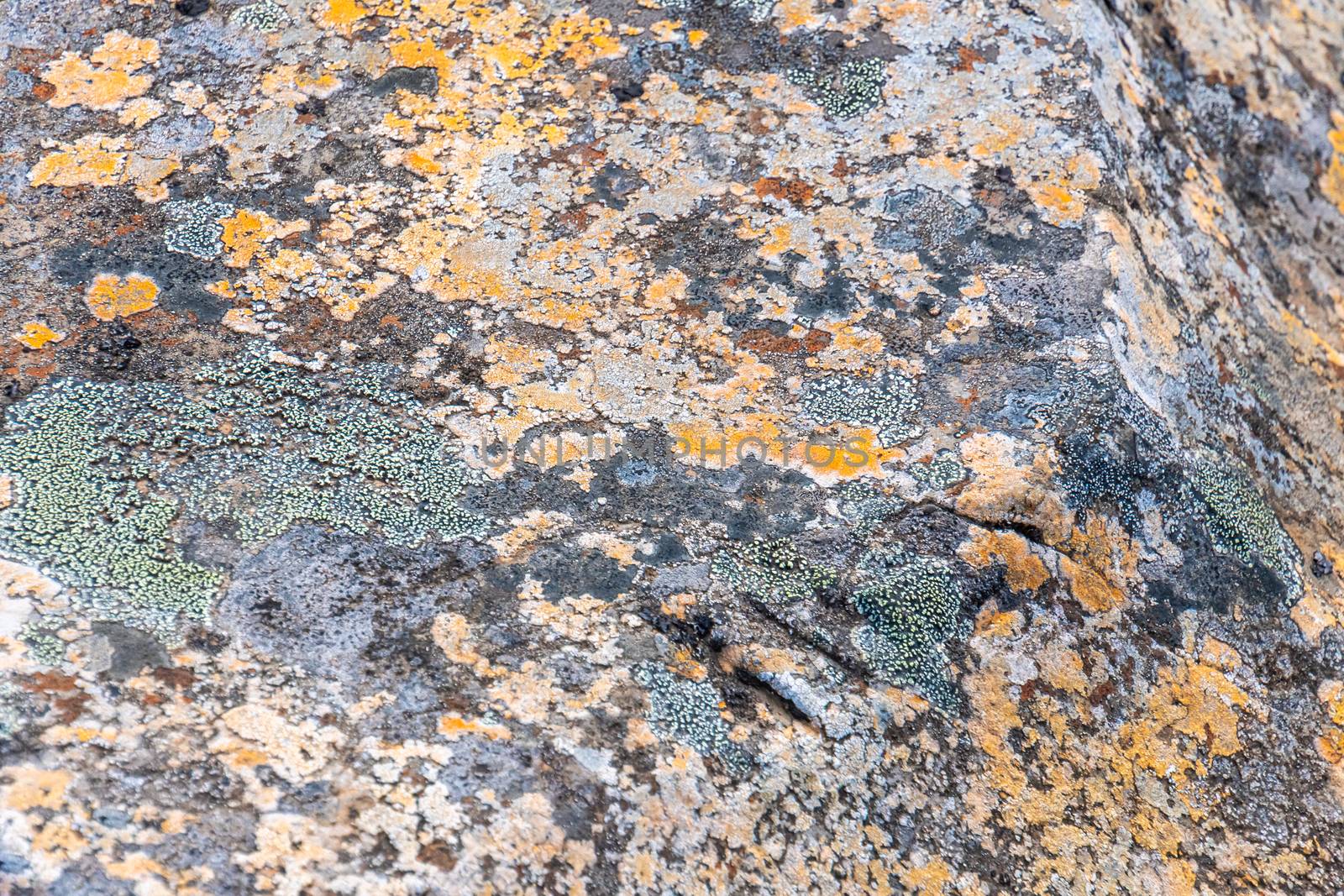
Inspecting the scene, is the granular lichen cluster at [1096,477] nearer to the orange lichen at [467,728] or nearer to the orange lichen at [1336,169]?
the orange lichen at [467,728]

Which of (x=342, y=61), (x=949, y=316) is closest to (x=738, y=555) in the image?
(x=949, y=316)

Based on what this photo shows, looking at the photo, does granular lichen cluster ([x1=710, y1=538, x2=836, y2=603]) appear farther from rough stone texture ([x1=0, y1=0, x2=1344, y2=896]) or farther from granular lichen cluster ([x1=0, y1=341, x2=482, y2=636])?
granular lichen cluster ([x1=0, y1=341, x2=482, y2=636])

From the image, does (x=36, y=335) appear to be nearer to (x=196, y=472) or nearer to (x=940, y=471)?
(x=196, y=472)

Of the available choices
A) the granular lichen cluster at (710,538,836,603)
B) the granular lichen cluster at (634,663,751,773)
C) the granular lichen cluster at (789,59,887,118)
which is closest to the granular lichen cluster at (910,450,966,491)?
the granular lichen cluster at (710,538,836,603)

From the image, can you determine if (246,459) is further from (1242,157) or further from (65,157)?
(1242,157)

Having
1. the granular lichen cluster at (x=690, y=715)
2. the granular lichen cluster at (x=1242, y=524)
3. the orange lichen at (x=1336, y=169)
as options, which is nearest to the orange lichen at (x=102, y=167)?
the granular lichen cluster at (x=690, y=715)
